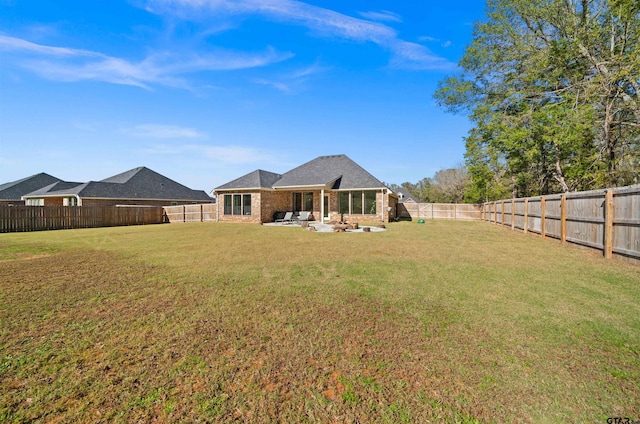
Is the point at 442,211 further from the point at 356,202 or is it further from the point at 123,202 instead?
the point at 123,202

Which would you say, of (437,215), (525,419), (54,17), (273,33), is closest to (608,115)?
(437,215)

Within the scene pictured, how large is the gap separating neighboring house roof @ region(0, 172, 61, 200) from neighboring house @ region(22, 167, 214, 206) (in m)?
2.28

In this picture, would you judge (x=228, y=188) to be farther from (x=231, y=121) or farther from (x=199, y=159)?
(x=231, y=121)

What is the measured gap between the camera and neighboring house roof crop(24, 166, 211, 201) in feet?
80.6

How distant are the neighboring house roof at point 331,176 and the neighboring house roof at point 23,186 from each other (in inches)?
1133

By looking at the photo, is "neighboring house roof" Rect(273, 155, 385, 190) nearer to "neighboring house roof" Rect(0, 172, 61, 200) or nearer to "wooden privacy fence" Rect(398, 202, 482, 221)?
"wooden privacy fence" Rect(398, 202, 482, 221)

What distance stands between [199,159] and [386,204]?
15.1 meters

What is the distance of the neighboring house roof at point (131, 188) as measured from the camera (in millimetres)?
24562

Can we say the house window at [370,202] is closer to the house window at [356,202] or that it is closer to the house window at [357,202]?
the house window at [357,202]

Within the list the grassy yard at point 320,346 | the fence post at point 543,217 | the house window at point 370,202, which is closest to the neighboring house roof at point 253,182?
the house window at point 370,202

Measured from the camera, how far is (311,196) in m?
21.7

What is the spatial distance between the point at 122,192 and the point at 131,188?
1.11 meters

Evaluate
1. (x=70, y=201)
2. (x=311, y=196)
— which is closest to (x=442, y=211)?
(x=311, y=196)

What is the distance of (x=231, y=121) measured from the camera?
17578 millimetres
